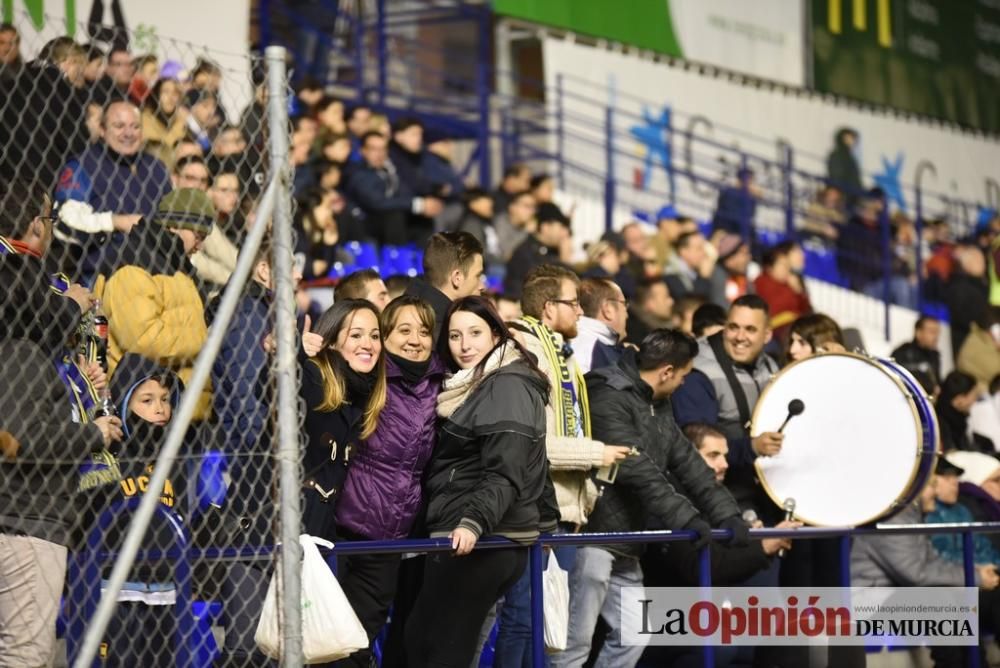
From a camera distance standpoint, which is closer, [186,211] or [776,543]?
[186,211]

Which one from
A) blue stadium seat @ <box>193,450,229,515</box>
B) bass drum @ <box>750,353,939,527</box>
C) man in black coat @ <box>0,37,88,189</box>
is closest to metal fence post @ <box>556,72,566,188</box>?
man in black coat @ <box>0,37,88,189</box>

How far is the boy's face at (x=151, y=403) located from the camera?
662 cm

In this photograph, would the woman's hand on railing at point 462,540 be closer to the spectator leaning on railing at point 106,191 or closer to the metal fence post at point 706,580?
the metal fence post at point 706,580

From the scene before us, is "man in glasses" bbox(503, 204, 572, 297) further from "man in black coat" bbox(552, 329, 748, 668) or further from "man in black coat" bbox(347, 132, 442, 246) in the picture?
"man in black coat" bbox(552, 329, 748, 668)

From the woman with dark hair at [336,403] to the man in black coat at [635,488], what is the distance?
1193 millimetres

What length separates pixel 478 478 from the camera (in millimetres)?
6262

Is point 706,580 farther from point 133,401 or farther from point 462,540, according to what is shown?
point 133,401

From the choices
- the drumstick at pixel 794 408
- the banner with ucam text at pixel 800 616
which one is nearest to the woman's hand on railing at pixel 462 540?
the banner with ucam text at pixel 800 616

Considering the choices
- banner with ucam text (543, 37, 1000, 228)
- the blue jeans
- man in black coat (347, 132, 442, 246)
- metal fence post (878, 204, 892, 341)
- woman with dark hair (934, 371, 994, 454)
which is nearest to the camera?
the blue jeans

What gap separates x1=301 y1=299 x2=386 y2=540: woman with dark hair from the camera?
20.9 feet

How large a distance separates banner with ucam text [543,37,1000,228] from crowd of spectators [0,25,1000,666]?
901cm

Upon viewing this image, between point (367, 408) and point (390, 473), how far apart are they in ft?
0.88

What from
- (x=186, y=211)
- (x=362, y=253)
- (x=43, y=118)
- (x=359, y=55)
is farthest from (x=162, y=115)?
(x=359, y=55)

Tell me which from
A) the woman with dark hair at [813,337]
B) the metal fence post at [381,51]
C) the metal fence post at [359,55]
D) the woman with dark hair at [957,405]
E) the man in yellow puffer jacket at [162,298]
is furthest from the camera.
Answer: the metal fence post at [381,51]
